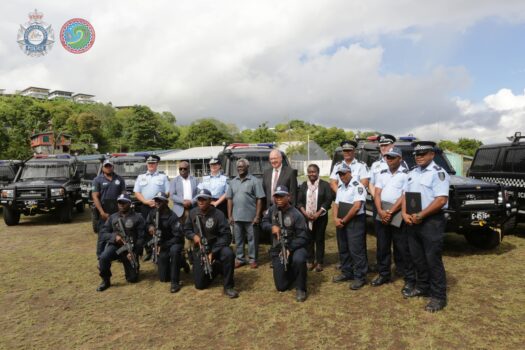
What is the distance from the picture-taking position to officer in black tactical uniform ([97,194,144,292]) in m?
5.03

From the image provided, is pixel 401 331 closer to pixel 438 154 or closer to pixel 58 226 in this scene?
pixel 438 154

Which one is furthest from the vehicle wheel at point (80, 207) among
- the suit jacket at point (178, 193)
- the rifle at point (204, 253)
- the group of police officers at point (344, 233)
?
the rifle at point (204, 253)

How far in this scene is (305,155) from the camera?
2188 inches

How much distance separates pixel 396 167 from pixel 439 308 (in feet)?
5.83

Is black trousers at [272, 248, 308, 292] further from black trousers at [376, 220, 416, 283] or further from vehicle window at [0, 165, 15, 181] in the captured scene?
vehicle window at [0, 165, 15, 181]

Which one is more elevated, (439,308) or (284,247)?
(284,247)

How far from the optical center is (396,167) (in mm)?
4629

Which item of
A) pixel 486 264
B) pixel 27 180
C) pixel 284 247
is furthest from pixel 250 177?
pixel 27 180

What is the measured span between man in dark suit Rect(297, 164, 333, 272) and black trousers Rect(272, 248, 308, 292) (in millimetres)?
871

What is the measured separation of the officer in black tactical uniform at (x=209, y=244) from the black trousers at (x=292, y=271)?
0.60 m

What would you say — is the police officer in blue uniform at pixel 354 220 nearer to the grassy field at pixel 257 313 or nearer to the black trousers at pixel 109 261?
the grassy field at pixel 257 313

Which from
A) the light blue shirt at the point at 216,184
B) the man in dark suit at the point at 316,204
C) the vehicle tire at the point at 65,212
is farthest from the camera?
the vehicle tire at the point at 65,212

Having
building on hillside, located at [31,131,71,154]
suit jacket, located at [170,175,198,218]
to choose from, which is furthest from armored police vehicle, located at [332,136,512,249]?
building on hillside, located at [31,131,71,154]

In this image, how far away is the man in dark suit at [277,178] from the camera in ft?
18.4
